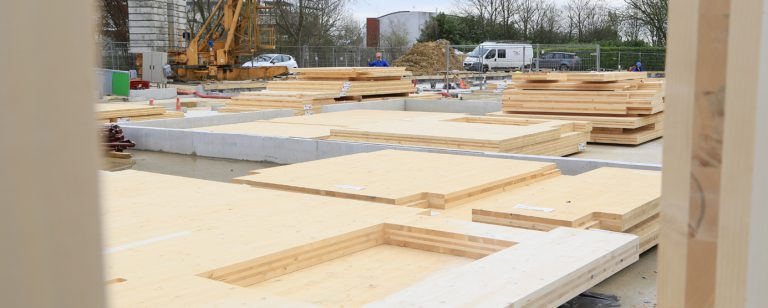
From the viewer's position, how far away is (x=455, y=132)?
1244cm

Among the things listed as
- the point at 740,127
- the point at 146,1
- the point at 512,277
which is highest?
the point at 146,1

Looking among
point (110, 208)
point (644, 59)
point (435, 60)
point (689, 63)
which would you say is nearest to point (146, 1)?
point (435, 60)

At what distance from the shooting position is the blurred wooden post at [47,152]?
2.37 feet

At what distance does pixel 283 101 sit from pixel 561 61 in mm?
25197

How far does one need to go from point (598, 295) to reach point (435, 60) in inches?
1723

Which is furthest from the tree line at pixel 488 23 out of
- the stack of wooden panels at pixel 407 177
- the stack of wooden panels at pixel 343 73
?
the stack of wooden panels at pixel 407 177

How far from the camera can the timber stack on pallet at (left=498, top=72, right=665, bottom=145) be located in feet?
49.6

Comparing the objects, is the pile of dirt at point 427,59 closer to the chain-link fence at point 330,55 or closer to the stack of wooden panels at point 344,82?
the chain-link fence at point 330,55

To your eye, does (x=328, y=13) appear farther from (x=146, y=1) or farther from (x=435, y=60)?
(x=146, y=1)

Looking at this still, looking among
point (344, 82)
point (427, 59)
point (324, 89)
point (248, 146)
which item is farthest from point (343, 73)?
point (427, 59)

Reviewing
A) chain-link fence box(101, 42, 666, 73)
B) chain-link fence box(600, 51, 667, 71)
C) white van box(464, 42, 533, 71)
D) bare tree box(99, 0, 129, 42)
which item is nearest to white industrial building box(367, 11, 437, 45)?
chain-link fence box(101, 42, 666, 73)

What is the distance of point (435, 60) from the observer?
1940 inches

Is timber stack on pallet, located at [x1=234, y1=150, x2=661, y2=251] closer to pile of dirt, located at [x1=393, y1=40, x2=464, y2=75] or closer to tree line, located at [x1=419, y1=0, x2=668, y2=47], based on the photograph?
pile of dirt, located at [x1=393, y1=40, x2=464, y2=75]

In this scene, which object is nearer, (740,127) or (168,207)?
(740,127)
